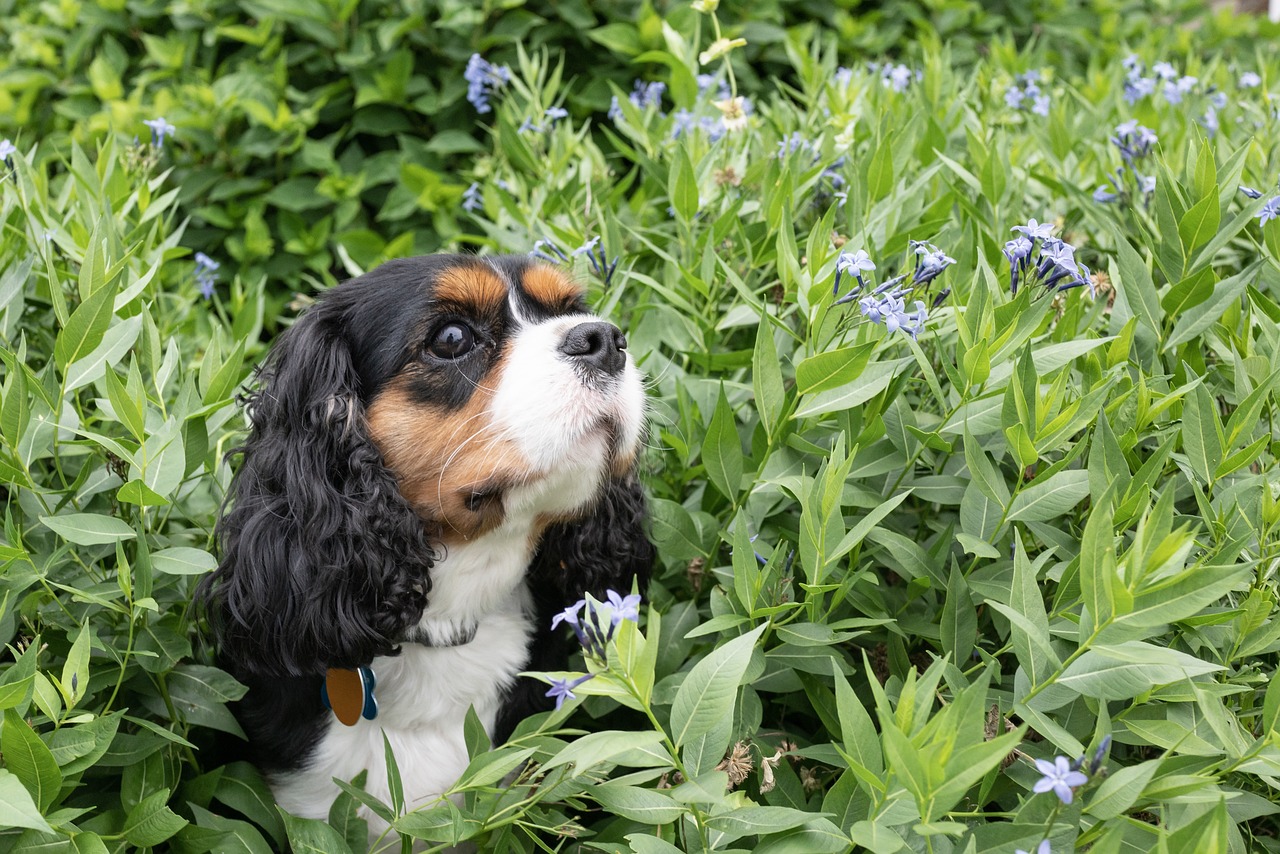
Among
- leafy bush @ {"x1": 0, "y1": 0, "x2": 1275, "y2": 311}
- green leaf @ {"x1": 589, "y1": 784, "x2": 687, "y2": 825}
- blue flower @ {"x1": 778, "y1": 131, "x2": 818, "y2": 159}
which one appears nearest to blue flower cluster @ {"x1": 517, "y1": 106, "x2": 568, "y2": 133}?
blue flower @ {"x1": 778, "y1": 131, "x2": 818, "y2": 159}

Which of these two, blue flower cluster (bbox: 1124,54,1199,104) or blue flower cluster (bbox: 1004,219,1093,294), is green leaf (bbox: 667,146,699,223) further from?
blue flower cluster (bbox: 1124,54,1199,104)

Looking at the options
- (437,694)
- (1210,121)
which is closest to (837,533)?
(437,694)

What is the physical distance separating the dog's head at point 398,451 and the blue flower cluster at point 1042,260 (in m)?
0.86

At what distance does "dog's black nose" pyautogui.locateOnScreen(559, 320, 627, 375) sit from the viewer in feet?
7.79

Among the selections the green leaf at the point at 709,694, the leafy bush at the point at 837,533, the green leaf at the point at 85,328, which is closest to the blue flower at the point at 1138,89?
the leafy bush at the point at 837,533

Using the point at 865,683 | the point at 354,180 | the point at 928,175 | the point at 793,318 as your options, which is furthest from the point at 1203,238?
the point at 354,180

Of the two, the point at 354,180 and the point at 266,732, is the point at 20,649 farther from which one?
the point at 354,180

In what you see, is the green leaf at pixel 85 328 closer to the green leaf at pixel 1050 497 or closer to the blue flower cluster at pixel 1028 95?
the green leaf at pixel 1050 497

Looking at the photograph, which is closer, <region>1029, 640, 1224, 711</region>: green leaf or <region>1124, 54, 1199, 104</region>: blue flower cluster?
<region>1029, 640, 1224, 711</region>: green leaf

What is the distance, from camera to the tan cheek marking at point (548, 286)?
2.71 m

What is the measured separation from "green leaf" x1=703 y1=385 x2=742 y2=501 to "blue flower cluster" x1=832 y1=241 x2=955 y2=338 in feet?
1.22

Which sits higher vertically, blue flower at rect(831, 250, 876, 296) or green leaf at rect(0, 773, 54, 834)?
blue flower at rect(831, 250, 876, 296)

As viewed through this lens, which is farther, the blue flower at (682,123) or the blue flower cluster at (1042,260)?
the blue flower at (682,123)

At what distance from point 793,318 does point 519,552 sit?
3.16 feet
